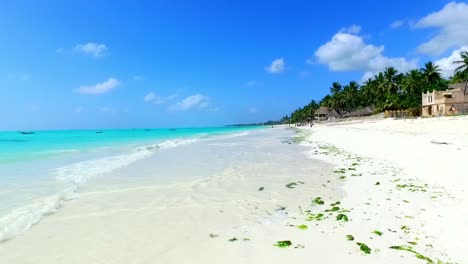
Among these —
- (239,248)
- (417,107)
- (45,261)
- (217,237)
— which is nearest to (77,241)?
(45,261)

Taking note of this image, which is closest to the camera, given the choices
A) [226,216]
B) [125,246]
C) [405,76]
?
[125,246]

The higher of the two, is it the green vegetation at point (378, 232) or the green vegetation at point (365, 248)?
the green vegetation at point (365, 248)

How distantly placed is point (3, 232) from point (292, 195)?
5.73 m

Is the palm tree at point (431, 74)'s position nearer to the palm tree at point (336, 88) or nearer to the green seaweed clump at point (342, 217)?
the palm tree at point (336, 88)

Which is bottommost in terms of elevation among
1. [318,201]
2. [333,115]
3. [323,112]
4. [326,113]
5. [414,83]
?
[318,201]

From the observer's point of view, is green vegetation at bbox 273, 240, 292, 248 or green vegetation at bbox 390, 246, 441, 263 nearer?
green vegetation at bbox 390, 246, 441, 263

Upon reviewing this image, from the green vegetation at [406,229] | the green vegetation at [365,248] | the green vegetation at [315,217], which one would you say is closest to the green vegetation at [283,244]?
the green vegetation at [365,248]

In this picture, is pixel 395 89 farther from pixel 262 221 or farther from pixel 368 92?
pixel 262 221

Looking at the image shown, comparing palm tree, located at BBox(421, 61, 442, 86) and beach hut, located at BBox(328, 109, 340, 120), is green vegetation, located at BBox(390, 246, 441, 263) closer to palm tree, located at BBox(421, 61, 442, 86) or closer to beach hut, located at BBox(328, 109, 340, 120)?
palm tree, located at BBox(421, 61, 442, 86)

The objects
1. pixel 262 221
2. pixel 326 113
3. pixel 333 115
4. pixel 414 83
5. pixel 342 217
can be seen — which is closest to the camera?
pixel 342 217

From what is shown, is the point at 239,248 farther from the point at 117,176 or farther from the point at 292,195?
the point at 117,176

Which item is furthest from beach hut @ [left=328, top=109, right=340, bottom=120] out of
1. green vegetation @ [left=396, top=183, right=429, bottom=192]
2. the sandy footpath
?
green vegetation @ [left=396, top=183, right=429, bottom=192]

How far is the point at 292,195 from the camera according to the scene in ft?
25.2

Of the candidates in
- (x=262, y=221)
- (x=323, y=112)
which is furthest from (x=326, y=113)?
(x=262, y=221)
